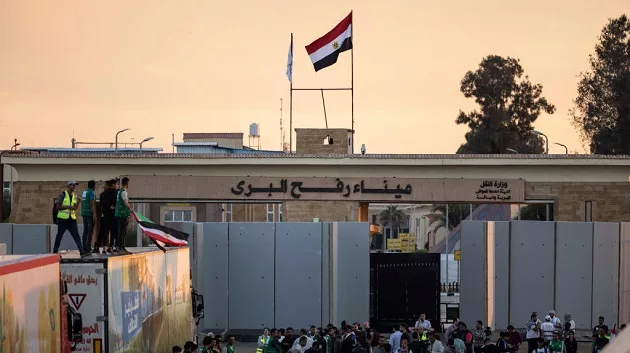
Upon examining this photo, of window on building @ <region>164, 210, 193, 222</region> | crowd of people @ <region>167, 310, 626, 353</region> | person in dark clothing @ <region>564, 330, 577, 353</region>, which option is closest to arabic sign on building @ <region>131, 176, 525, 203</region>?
crowd of people @ <region>167, 310, 626, 353</region>

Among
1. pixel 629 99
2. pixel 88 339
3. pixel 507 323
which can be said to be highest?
pixel 629 99

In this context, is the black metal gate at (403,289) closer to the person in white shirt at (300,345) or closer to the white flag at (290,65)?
the person in white shirt at (300,345)

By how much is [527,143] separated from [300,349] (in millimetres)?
67206

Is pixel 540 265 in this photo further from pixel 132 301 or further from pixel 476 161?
pixel 132 301

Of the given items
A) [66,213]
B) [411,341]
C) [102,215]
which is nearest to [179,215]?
[411,341]

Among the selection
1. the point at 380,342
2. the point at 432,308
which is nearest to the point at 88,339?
the point at 380,342

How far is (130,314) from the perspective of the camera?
15805 millimetres

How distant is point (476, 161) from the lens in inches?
1775

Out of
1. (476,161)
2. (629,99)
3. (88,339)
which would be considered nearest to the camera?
(88,339)

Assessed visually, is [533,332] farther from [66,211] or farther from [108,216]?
[66,211]

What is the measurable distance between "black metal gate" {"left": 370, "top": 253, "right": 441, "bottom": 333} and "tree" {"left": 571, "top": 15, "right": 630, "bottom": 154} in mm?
44353

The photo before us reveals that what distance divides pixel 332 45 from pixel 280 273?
19610 millimetres

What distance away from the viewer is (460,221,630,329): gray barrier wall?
31078 millimetres

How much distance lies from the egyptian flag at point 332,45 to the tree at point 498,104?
115ft
